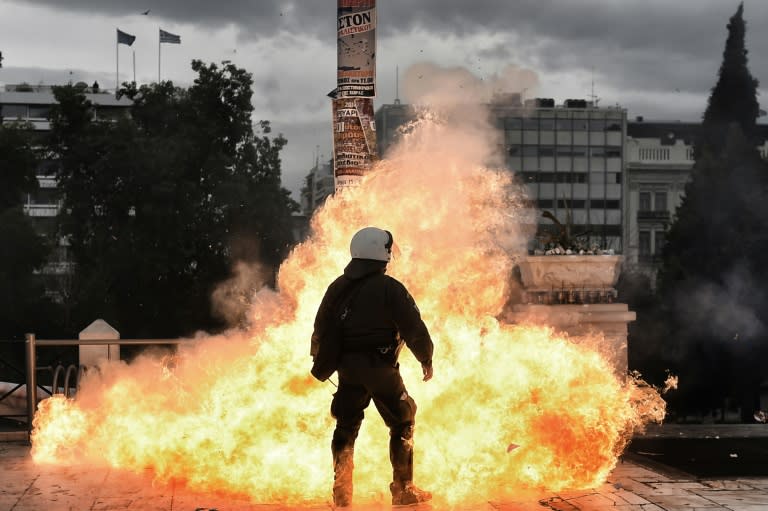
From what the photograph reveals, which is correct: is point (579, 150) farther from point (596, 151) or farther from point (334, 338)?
point (334, 338)

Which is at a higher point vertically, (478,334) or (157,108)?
(157,108)

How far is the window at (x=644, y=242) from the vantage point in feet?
250

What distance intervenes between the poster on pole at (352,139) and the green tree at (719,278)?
14504mm

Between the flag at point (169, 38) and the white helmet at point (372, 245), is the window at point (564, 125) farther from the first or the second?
the white helmet at point (372, 245)

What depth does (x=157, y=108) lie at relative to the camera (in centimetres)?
3356

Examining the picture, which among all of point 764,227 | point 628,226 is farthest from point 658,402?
point 628,226

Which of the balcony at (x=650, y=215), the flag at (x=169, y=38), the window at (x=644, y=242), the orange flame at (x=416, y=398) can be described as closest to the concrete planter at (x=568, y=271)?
the orange flame at (x=416, y=398)

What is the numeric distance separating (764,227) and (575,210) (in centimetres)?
5363

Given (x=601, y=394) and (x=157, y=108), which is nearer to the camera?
(x=601, y=394)

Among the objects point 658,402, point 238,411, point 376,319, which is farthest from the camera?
point 658,402

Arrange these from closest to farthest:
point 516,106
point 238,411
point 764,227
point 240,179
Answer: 1. point 238,411
2. point 764,227
3. point 240,179
4. point 516,106

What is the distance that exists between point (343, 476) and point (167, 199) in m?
25.4

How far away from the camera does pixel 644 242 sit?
252 feet

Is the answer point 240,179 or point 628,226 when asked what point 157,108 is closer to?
point 240,179
